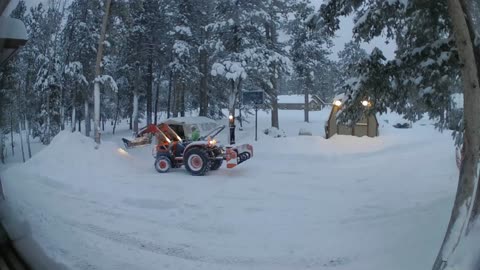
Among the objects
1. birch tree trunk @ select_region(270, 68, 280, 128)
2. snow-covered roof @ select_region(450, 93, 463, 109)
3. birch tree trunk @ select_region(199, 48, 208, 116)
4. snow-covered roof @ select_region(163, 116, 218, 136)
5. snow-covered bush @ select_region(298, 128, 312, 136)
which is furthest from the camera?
birch tree trunk @ select_region(199, 48, 208, 116)

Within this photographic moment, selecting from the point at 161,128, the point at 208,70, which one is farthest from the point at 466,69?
the point at 208,70

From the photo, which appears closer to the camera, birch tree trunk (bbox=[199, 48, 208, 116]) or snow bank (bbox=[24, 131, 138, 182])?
snow bank (bbox=[24, 131, 138, 182])

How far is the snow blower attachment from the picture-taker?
427 inches

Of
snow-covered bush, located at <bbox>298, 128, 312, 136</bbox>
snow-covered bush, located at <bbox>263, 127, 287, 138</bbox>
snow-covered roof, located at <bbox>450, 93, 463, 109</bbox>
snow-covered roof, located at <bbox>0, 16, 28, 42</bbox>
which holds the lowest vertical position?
snow-covered bush, located at <bbox>263, 127, 287, 138</bbox>

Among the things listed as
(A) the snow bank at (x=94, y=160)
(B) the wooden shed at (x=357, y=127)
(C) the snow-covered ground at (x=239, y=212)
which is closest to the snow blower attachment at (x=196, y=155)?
(C) the snow-covered ground at (x=239, y=212)

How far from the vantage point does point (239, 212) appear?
6285 mm

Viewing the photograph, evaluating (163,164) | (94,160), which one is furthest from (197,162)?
(94,160)

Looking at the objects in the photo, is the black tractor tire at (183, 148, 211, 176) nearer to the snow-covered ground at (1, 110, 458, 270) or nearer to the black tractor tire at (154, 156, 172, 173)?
the snow-covered ground at (1, 110, 458, 270)

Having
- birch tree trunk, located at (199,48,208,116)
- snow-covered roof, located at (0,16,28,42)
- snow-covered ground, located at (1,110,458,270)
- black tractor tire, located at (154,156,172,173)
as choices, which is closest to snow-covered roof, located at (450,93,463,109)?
snow-covered ground, located at (1,110,458,270)

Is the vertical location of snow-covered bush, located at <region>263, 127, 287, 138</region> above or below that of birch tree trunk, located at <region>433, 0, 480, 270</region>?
below

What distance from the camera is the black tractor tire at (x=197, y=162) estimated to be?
10734 millimetres

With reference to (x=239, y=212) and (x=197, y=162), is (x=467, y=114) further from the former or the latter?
(x=197, y=162)

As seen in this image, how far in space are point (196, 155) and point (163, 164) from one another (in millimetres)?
1057

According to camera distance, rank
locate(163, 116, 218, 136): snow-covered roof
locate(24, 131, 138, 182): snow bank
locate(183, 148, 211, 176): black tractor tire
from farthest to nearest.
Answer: locate(163, 116, 218, 136): snow-covered roof → locate(183, 148, 211, 176): black tractor tire → locate(24, 131, 138, 182): snow bank
